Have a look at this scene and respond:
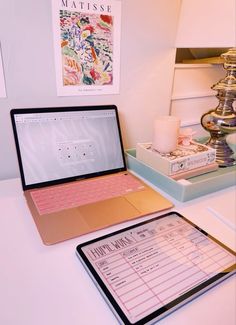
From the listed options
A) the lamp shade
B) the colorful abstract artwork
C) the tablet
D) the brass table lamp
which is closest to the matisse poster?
the colorful abstract artwork

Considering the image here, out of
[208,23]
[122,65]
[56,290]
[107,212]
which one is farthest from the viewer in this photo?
[122,65]

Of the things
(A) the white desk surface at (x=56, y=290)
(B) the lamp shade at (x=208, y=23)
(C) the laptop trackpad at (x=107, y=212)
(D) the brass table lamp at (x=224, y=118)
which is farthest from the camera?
(D) the brass table lamp at (x=224, y=118)

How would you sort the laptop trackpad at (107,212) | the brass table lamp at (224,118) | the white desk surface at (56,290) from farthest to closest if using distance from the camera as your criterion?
the brass table lamp at (224,118), the laptop trackpad at (107,212), the white desk surface at (56,290)

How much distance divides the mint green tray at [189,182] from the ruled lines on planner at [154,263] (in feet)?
0.43

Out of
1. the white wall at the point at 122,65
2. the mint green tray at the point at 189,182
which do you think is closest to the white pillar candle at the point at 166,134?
the mint green tray at the point at 189,182

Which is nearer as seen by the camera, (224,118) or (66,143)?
(66,143)

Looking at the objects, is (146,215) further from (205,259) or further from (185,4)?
(185,4)

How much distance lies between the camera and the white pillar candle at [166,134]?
2.51 ft

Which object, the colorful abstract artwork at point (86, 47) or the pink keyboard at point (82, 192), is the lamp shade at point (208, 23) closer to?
the colorful abstract artwork at point (86, 47)

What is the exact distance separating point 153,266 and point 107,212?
0.63 ft

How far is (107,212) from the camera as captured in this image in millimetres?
631

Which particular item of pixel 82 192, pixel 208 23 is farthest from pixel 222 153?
pixel 82 192

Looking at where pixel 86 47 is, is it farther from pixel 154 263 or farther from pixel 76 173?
pixel 154 263

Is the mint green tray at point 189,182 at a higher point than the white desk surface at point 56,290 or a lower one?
higher
